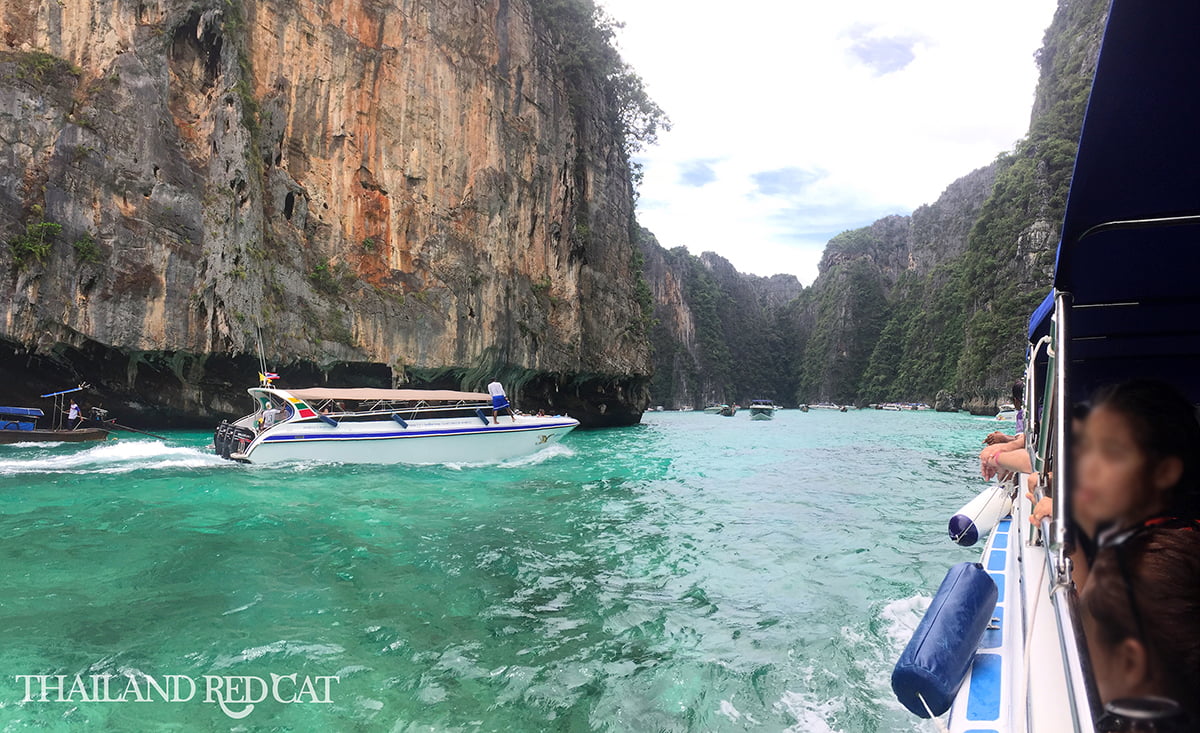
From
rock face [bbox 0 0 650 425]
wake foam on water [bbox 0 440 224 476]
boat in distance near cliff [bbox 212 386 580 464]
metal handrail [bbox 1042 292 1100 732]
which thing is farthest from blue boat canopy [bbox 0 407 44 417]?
metal handrail [bbox 1042 292 1100 732]

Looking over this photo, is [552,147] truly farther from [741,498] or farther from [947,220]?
[947,220]

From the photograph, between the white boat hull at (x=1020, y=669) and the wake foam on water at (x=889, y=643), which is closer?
the white boat hull at (x=1020, y=669)

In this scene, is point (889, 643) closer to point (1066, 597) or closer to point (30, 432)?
point (1066, 597)

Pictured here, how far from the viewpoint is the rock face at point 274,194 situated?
52.6 ft

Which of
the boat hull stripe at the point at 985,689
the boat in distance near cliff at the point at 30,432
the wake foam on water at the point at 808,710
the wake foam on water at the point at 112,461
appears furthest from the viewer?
the boat in distance near cliff at the point at 30,432

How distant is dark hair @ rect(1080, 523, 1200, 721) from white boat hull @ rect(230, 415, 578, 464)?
1314 cm

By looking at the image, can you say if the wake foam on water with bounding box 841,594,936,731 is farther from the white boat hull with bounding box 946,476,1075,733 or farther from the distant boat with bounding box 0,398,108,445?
the distant boat with bounding box 0,398,108,445

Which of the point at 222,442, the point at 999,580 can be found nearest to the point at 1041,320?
the point at 999,580

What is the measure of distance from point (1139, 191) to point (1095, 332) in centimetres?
173

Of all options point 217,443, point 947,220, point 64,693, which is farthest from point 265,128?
point 947,220

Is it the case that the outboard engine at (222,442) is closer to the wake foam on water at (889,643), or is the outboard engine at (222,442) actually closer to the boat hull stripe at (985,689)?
the wake foam on water at (889,643)

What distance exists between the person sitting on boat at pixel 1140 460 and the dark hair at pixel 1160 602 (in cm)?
8

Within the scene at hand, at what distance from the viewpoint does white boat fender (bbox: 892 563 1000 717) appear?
2.37m

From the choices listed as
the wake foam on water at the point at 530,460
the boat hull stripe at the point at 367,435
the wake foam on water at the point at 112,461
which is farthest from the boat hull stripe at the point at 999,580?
the wake foam on water at the point at 112,461
